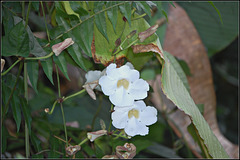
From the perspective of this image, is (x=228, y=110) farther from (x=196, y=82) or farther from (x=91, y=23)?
(x=91, y=23)

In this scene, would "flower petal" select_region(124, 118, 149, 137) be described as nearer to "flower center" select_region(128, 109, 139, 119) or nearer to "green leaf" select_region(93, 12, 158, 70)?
"flower center" select_region(128, 109, 139, 119)

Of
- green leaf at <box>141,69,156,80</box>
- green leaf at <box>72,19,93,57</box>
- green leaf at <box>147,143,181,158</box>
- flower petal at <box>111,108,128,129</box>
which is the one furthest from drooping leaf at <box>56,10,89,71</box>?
green leaf at <box>141,69,156,80</box>

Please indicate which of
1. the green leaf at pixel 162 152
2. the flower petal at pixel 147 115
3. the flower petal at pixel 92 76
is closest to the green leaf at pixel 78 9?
the flower petal at pixel 92 76

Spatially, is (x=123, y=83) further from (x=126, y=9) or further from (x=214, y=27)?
(x=214, y=27)

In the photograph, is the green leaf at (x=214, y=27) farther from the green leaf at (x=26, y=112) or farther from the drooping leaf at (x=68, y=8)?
the green leaf at (x=26, y=112)

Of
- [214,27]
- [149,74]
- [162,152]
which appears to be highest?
[214,27]

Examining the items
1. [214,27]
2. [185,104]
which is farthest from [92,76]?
[214,27]
